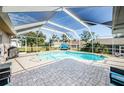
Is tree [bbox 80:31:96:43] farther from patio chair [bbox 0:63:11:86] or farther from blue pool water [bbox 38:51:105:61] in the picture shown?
patio chair [bbox 0:63:11:86]

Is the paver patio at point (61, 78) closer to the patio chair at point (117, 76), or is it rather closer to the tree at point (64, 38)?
the patio chair at point (117, 76)

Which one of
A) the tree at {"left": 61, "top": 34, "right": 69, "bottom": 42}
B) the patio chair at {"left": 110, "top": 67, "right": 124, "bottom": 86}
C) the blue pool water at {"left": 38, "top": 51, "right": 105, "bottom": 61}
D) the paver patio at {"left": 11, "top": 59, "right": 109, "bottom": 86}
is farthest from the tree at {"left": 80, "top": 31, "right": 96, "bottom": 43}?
the patio chair at {"left": 110, "top": 67, "right": 124, "bottom": 86}

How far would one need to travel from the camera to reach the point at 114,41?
11391 millimetres

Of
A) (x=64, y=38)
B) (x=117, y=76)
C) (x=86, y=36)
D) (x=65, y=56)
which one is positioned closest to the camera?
(x=117, y=76)

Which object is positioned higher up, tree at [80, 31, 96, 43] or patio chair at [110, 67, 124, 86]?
tree at [80, 31, 96, 43]

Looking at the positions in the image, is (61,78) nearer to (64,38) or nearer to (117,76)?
(117,76)

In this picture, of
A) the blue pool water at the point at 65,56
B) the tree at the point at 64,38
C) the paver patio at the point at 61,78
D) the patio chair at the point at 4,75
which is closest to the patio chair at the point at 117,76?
the paver patio at the point at 61,78

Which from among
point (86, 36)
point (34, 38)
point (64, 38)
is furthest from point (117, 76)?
point (86, 36)

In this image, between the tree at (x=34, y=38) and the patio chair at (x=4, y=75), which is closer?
the patio chair at (x=4, y=75)

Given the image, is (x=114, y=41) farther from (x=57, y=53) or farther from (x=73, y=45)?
(x=57, y=53)

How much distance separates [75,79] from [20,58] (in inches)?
179
